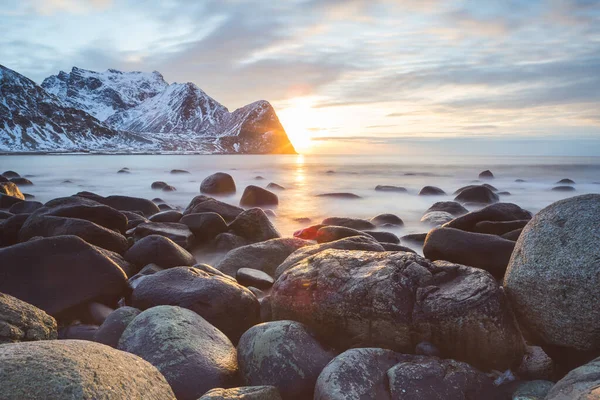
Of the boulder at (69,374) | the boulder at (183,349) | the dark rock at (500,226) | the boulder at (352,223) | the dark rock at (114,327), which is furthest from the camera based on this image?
the boulder at (352,223)

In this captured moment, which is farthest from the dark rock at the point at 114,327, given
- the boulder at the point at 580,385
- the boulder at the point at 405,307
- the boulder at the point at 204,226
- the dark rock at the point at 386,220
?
the dark rock at the point at 386,220

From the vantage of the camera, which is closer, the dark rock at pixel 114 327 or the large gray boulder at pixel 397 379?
the large gray boulder at pixel 397 379

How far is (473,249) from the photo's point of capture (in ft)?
17.9

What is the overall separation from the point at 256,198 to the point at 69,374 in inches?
514

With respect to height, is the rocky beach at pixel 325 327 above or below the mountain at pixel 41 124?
below

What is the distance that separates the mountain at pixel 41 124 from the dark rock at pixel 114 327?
142m

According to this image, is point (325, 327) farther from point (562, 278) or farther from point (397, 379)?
point (562, 278)

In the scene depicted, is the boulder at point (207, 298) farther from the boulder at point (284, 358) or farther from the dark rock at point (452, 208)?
the dark rock at point (452, 208)

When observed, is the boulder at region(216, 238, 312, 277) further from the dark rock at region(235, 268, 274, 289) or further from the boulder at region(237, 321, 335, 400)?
the boulder at region(237, 321, 335, 400)

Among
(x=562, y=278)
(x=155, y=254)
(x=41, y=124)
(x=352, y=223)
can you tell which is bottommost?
(x=352, y=223)

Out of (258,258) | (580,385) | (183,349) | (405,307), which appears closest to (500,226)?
(258,258)

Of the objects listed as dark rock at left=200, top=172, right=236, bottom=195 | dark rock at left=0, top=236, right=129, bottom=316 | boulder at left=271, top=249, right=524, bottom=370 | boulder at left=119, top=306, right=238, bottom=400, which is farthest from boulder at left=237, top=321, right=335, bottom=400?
dark rock at left=200, top=172, right=236, bottom=195

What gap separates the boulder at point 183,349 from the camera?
3.07m

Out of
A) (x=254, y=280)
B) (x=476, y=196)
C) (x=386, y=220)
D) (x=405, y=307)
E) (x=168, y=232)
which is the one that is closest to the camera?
(x=405, y=307)
